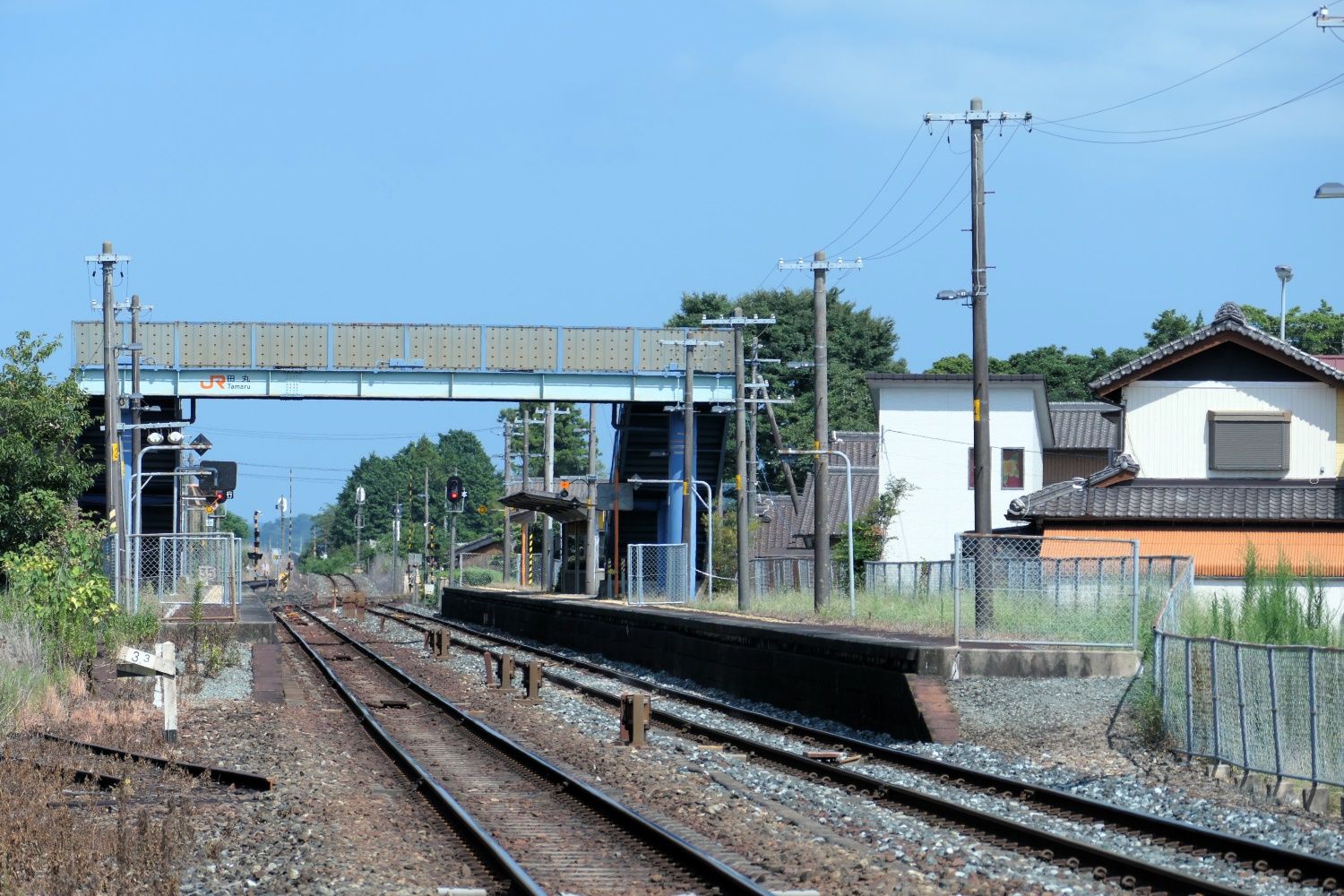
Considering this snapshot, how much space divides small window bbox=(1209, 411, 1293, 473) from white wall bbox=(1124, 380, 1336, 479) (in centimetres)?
15

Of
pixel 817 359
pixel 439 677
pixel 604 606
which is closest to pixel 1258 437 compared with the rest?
pixel 817 359


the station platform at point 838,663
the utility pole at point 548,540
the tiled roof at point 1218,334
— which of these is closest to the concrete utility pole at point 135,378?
the station platform at point 838,663

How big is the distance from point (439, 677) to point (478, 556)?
81625 mm

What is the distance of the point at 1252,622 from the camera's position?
17594mm

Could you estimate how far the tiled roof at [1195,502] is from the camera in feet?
118

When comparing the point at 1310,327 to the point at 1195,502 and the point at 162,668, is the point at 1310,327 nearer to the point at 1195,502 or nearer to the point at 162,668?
the point at 1195,502

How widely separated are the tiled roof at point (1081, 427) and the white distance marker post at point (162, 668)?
44.5 m

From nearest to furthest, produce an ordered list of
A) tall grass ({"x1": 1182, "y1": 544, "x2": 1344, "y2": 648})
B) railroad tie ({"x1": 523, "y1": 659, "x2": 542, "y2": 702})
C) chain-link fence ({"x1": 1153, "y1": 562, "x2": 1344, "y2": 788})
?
1. chain-link fence ({"x1": 1153, "y1": 562, "x2": 1344, "y2": 788})
2. tall grass ({"x1": 1182, "y1": 544, "x2": 1344, "y2": 648})
3. railroad tie ({"x1": 523, "y1": 659, "x2": 542, "y2": 702})

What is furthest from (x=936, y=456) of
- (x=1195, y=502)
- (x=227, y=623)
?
(x=227, y=623)

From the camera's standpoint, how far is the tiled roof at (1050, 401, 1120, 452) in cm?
5769

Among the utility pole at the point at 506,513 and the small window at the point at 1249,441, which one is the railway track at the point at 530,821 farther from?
the utility pole at the point at 506,513

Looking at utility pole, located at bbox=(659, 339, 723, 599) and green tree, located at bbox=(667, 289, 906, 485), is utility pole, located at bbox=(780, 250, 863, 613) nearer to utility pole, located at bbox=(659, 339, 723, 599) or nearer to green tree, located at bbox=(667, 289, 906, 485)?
utility pole, located at bbox=(659, 339, 723, 599)

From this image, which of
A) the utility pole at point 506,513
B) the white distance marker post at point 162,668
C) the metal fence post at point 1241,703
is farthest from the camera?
the utility pole at point 506,513

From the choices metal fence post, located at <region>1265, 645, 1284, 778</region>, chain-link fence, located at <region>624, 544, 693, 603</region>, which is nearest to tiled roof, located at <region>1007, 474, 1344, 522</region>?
chain-link fence, located at <region>624, 544, 693, 603</region>
